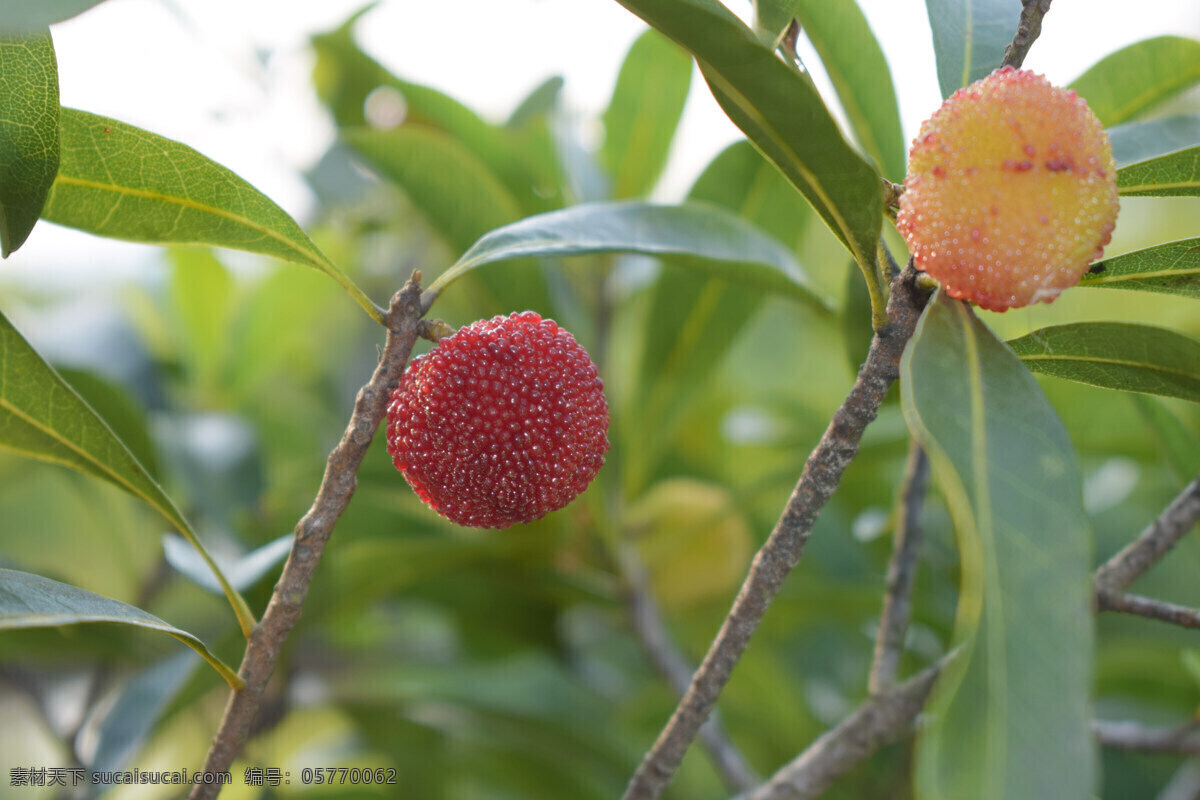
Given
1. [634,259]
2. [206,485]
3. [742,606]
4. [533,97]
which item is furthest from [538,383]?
[533,97]

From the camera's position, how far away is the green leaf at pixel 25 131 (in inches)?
23.0

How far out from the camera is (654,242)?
818 millimetres

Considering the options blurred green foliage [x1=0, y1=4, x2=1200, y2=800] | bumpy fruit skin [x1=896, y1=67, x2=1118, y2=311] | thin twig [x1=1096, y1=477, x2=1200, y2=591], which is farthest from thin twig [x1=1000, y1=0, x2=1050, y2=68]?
blurred green foliage [x1=0, y1=4, x2=1200, y2=800]

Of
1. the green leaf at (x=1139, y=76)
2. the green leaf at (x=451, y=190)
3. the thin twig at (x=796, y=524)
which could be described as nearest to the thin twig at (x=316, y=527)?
the thin twig at (x=796, y=524)

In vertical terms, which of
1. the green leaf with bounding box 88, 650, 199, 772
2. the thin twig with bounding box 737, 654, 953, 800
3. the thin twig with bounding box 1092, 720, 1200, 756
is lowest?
the green leaf with bounding box 88, 650, 199, 772

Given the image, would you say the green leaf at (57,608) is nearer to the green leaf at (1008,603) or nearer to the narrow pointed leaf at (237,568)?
the narrow pointed leaf at (237,568)

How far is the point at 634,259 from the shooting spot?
1.79m

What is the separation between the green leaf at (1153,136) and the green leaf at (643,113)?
0.83 metres

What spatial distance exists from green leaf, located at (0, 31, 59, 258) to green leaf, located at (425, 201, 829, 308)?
277 millimetres

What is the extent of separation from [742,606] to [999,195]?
1.10 ft

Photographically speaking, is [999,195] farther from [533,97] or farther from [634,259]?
[533,97]

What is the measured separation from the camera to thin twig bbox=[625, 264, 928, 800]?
58 cm

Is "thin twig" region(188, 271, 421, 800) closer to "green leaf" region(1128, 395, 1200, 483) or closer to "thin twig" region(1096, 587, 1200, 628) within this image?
"thin twig" region(1096, 587, 1200, 628)

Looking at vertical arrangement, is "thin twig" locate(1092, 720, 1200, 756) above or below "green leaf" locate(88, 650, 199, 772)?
above
